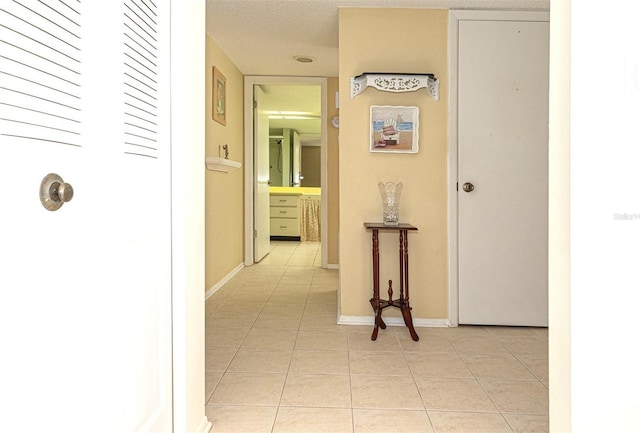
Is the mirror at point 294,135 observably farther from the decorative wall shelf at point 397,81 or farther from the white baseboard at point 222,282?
the decorative wall shelf at point 397,81

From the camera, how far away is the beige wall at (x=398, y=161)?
127 inches

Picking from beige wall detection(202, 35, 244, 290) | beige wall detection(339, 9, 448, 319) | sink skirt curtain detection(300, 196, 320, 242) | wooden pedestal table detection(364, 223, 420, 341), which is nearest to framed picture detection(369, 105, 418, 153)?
beige wall detection(339, 9, 448, 319)

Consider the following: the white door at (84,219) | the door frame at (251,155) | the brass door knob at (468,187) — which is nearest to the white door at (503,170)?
the brass door knob at (468,187)

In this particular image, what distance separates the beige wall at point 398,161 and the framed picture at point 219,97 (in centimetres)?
137

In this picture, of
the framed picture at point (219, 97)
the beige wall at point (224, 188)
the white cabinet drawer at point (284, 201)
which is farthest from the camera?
the white cabinet drawer at point (284, 201)

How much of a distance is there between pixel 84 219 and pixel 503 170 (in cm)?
282

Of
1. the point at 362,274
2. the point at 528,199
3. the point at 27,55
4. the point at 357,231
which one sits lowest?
the point at 362,274

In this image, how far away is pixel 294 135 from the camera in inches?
435

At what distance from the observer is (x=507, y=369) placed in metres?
2.42

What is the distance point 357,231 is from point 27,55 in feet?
8.57

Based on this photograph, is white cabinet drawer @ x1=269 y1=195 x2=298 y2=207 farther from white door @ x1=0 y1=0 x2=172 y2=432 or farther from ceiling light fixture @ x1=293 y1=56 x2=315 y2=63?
white door @ x1=0 y1=0 x2=172 y2=432

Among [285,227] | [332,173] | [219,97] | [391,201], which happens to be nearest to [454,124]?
[391,201]
